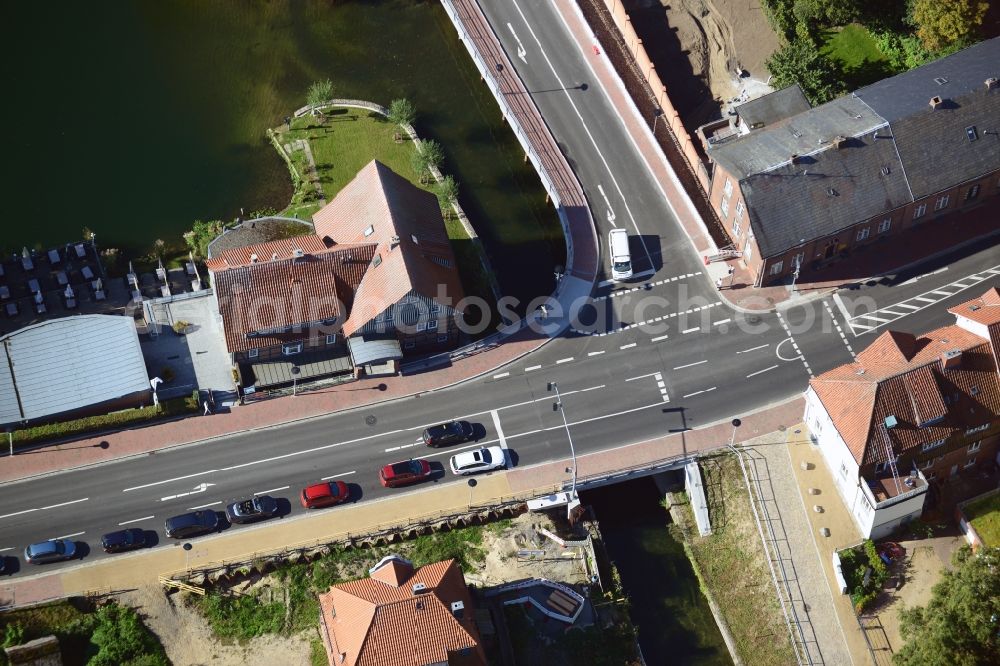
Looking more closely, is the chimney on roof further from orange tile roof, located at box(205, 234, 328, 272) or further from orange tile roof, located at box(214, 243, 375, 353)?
orange tile roof, located at box(205, 234, 328, 272)

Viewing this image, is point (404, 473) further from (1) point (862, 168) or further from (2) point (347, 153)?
(1) point (862, 168)

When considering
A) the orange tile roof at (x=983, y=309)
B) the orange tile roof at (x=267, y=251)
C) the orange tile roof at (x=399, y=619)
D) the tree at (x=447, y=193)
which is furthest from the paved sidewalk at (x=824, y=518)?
the orange tile roof at (x=267, y=251)

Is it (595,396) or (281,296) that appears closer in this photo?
(281,296)

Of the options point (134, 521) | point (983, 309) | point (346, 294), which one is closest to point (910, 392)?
point (983, 309)

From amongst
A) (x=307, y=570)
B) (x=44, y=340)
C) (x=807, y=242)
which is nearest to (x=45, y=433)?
(x=44, y=340)

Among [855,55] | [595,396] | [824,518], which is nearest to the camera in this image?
[824,518]

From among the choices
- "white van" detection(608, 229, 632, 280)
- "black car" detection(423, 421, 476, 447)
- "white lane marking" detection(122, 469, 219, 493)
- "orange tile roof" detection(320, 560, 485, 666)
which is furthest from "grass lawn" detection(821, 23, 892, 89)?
"white lane marking" detection(122, 469, 219, 493)

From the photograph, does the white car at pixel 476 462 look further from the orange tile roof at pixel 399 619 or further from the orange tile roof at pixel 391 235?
the orange tile roof at pixel 391 235
